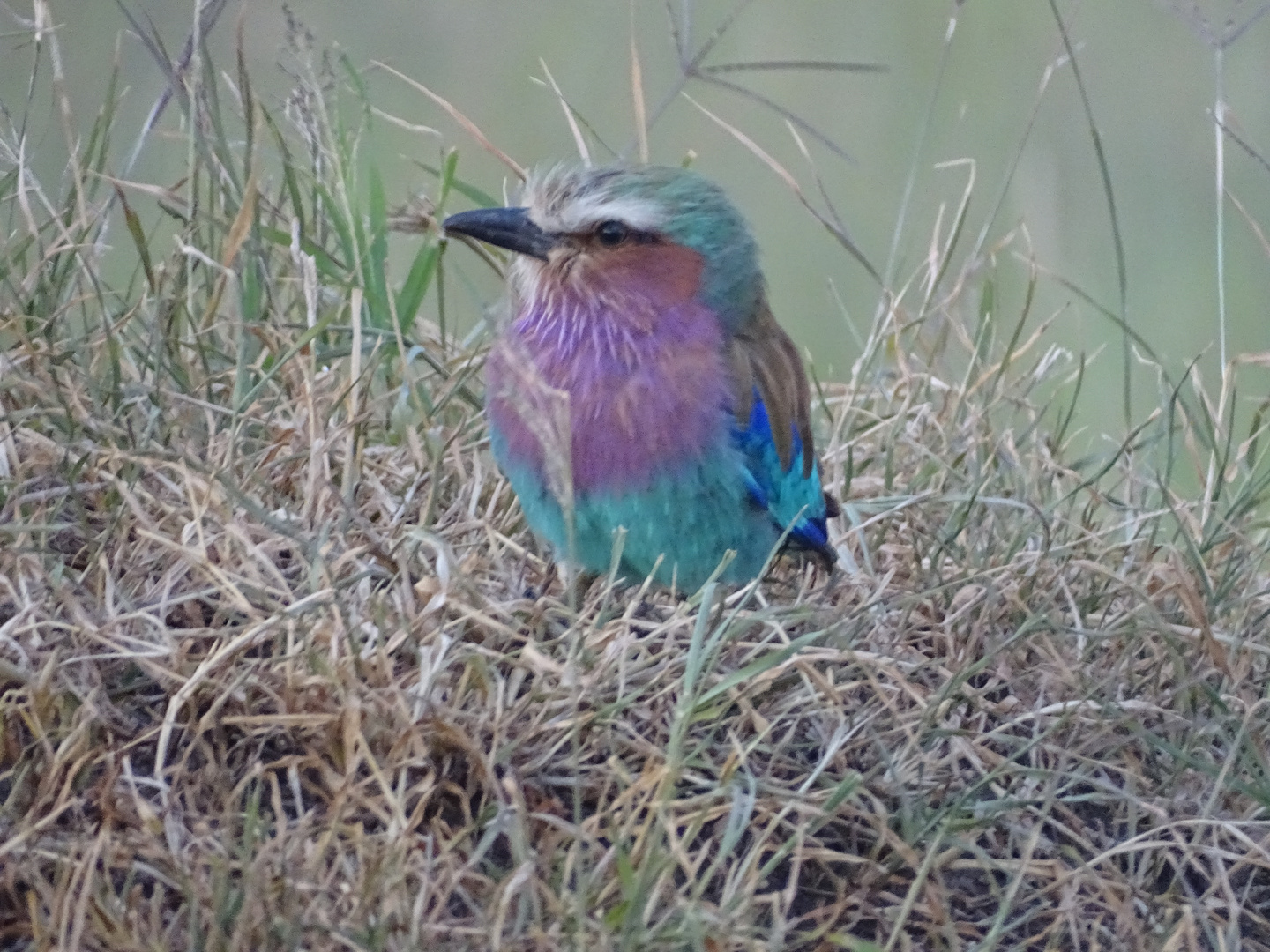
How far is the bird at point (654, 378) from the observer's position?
271 centimetres

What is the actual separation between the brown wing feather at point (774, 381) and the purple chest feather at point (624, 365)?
0.15 feet

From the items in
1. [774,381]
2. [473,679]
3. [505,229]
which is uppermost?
[505,229]

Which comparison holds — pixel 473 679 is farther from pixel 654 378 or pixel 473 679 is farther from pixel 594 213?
pixel 594 213

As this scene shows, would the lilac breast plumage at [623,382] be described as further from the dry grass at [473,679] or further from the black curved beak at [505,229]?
the dry grass at [473,679]

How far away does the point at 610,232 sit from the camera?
114 inches

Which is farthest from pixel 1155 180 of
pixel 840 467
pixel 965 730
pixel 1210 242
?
pixel 965 730

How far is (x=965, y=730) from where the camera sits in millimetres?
2266

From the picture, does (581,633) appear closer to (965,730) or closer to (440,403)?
(965,730)

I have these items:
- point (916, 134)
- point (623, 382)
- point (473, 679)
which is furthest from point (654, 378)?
point (916, 134)

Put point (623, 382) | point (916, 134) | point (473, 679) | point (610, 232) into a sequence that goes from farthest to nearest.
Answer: point (916, 134)
point (610, 232)
point (623, 382)
point (473, 679)

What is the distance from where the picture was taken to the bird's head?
2873mm

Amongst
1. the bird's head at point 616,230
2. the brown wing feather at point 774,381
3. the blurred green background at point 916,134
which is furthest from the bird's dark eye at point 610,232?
the blurred green background at point 916,134

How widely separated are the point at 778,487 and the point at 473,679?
2.74 ft

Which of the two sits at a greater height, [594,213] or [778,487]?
[594,213]
